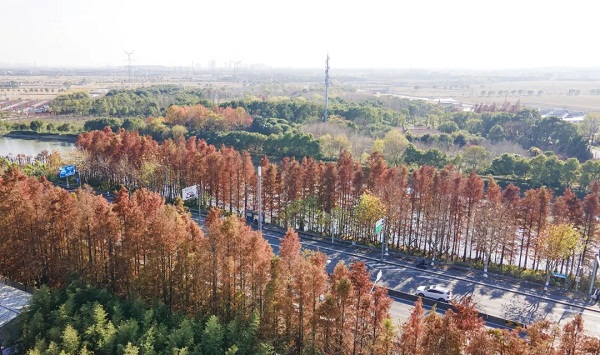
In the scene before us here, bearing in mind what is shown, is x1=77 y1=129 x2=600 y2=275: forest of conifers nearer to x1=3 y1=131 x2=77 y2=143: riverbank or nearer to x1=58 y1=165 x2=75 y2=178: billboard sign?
x1=58 y1=165 x2=75 y2=178: billboard sign

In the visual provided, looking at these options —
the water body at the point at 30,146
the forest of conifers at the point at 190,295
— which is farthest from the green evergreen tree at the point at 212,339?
the water body at the point at 30,146

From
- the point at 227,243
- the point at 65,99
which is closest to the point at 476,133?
the point at 227,243

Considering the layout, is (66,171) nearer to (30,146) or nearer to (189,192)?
(189,192)

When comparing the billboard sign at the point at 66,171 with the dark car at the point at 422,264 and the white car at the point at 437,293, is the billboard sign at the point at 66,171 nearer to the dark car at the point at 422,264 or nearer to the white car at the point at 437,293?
the dark car at the point at 422,264

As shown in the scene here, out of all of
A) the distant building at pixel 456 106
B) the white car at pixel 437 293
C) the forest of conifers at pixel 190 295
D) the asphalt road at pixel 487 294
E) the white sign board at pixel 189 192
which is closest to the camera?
the forest of conifers at pixel 190 295

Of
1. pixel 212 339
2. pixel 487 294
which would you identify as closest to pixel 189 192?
pixel 212 339
